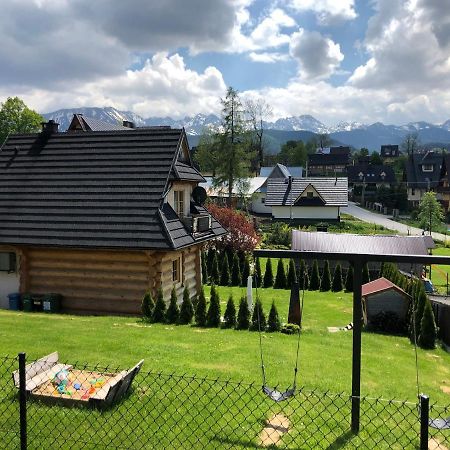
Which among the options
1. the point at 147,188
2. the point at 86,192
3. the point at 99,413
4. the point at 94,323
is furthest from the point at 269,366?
the point at 86,192

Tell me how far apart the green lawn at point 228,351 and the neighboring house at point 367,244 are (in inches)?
430

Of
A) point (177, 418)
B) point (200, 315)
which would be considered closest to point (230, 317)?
point (200, 315)

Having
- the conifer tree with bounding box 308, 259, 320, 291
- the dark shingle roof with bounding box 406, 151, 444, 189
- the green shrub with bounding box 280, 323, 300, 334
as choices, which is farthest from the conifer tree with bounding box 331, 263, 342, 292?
the dark shingle roof with bounding box 406, 151, 444, 189

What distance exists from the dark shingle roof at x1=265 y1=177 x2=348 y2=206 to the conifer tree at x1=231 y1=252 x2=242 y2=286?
2916 centimetres

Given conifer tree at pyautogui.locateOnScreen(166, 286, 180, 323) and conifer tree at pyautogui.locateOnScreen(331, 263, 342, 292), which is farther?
conifer tree at pyautogui.locateOnScreen(331, 263, 342, 292)

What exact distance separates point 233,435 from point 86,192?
11.9m

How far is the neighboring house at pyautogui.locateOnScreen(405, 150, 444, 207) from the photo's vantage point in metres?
71.6

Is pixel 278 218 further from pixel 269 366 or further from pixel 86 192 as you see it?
pixel 269 366

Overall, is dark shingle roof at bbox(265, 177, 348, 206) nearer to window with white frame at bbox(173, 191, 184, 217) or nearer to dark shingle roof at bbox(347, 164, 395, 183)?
window with white frame at bbox(173, 191, 184, 217)

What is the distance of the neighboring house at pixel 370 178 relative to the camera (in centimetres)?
8806

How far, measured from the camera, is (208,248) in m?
27.1

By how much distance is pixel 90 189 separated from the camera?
1616 cm

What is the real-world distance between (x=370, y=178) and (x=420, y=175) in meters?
15.1

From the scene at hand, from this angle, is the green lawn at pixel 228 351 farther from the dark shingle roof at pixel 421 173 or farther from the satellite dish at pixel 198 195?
the dark shingle roof at pixel 421 173
